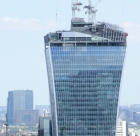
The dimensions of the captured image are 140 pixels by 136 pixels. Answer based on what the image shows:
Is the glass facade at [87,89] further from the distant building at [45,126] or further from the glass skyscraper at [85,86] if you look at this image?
the distant building at [45,126]

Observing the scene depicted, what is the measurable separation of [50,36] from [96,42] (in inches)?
197

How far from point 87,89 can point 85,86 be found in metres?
0.39

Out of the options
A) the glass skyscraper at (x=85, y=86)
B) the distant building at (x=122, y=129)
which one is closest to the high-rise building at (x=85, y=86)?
the glass skyscraper at (x=85, y=86)

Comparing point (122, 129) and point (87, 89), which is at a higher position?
point (87, 89)

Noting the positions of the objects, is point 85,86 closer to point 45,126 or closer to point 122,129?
point 45,126

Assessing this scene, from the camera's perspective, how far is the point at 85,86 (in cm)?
9112

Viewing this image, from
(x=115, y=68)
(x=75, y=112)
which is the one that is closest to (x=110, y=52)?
(x=115, y=68)

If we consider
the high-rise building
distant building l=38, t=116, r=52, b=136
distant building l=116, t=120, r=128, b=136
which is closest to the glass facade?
the high-rise building

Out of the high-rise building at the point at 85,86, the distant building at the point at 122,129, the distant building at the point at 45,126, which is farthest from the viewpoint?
the distant building at the point at 122,129

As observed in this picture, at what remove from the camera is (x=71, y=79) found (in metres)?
91.1

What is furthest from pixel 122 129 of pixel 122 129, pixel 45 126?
pixel 45 126

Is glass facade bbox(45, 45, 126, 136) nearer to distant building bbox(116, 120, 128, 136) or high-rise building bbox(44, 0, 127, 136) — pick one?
high-rise building bbox(44, 0, 127, 136)

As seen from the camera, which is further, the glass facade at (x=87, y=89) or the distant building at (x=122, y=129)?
the distant building at (x=122, y=129)

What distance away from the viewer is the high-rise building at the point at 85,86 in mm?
90875
